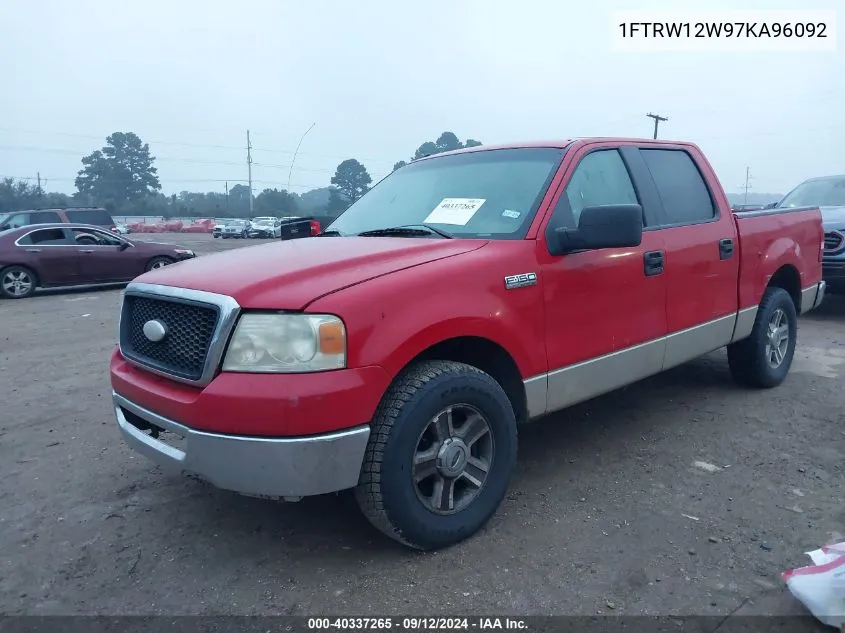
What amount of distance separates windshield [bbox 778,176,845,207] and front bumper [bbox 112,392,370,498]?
8.99 metres

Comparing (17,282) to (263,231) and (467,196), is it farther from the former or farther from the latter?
(263,231)

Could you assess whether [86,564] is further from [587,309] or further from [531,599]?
[587,309]

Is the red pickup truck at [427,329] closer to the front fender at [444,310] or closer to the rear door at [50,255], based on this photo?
the front fender at [444,310]

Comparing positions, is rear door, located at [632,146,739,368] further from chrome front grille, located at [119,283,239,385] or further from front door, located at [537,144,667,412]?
chrome front grille, located at [119,283,239,385]

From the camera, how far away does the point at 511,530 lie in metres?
3.03

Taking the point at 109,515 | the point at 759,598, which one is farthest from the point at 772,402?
the point at 109,515

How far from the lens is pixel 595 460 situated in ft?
12.5

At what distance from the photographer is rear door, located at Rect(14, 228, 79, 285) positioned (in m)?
12.0

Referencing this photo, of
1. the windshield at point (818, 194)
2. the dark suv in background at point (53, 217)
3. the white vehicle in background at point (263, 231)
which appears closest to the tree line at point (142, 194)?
the white vehicle in background at point (263, 231)

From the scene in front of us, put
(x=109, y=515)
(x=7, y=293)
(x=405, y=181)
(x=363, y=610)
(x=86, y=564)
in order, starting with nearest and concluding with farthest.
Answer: (x=363, y=610) → (x=86, y=564) → (x=109, y=515) → (x=405, y=181) → (x=7, y=293)

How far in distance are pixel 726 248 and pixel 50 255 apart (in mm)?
12024

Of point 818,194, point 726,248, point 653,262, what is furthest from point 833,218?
point 653,262

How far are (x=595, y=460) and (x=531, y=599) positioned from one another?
147 centimetres

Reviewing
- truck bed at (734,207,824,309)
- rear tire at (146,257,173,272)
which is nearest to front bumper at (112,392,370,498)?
truck bed at (734,207,824,309)
